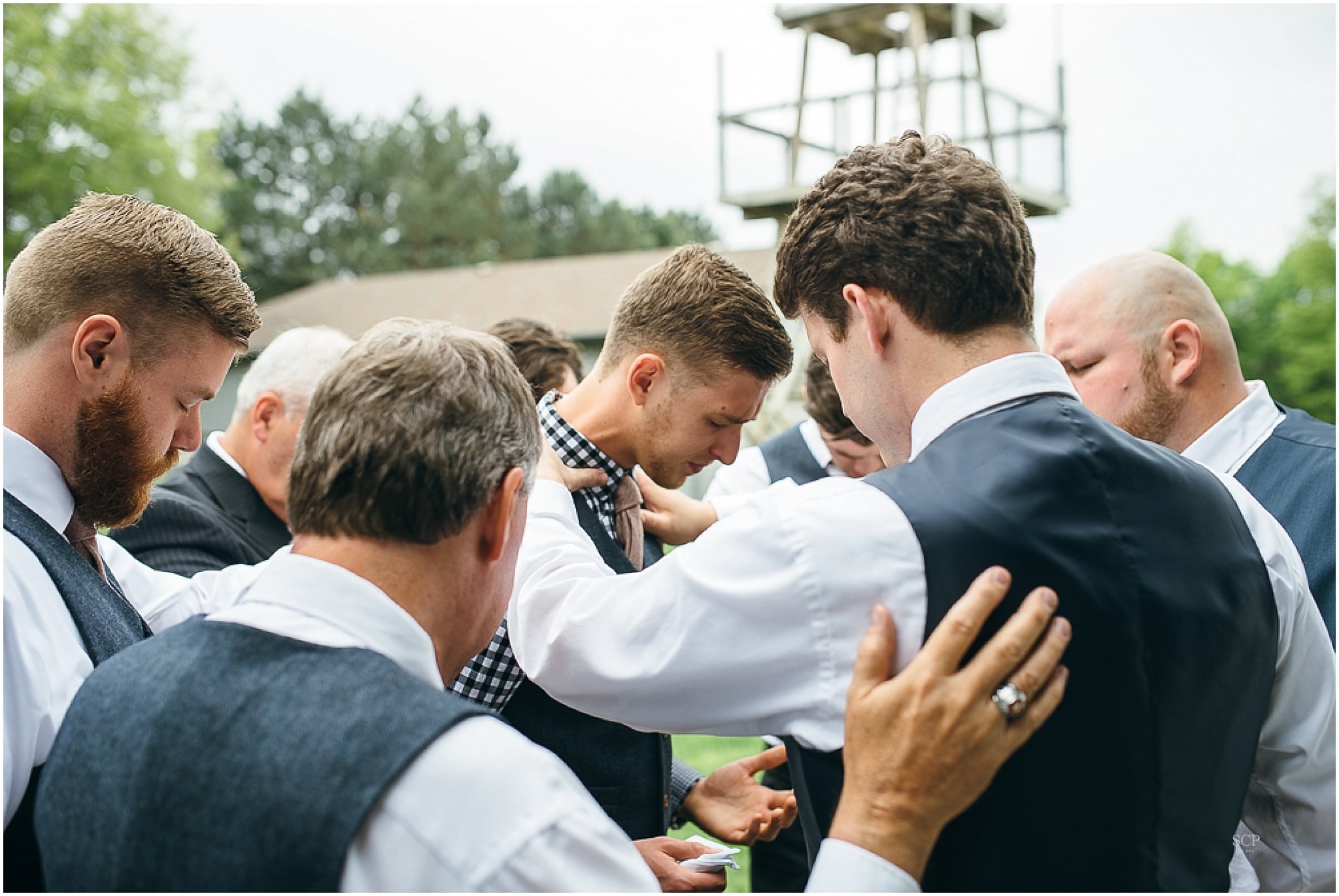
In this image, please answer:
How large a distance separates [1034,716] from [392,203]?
126ft

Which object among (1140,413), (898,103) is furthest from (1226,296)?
(1140,413)

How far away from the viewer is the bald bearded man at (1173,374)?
3.32 m

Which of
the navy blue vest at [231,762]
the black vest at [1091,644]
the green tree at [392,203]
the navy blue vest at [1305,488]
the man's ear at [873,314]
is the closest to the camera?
the navy blue vest at [231,762]

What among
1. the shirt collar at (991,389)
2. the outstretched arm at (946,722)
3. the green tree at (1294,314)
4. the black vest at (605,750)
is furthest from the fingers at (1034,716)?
the green tree at (1294,314)

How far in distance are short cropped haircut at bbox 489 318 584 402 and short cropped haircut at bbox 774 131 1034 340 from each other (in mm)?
2276

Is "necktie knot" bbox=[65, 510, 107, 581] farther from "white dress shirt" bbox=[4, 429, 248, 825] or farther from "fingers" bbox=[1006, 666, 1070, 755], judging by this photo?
"fingers" bbox=[1006, 666, 1070, 755]

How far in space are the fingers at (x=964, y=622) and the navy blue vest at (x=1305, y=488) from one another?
189cm

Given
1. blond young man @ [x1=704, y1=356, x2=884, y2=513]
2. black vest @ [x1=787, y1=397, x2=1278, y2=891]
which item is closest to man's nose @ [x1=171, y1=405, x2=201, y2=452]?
black vest @ [x1=787, y1=397, x2=1278, y2=891]

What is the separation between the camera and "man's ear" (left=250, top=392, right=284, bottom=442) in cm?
408

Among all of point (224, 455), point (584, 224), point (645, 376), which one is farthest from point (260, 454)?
point (584, 224)

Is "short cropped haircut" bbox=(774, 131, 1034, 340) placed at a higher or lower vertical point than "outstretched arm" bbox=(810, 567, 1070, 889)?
higher

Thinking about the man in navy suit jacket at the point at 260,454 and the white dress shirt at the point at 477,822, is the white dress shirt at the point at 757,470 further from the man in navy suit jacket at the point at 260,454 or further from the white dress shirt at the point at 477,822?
the white dress shirt at the point at 477,822

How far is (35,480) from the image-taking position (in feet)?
6.43

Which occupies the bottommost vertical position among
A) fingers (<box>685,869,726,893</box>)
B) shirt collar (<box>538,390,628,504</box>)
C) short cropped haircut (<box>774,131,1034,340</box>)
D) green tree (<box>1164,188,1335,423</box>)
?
green tree (<box>1164,188,1335,423</box>)
